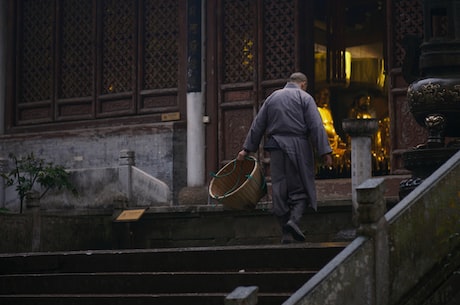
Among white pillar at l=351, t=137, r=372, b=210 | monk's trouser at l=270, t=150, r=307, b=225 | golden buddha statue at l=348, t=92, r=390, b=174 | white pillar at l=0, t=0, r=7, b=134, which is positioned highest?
white pillar at l=0, t=0, r=7, b=134

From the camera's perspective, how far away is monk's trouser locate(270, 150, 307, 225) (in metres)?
9.69

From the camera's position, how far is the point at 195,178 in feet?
52.9

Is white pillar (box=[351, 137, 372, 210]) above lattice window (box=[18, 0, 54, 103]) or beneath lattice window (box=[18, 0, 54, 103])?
beneath

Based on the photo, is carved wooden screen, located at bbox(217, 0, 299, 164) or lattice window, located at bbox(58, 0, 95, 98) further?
lattice window, located at bbox(58, 0, 95, 98)

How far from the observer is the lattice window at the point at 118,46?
57.2ft

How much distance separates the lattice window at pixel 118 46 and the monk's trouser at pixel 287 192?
7.94 metres

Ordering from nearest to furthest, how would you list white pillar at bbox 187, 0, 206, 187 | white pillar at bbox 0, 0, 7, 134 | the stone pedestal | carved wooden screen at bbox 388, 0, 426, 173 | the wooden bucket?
the stone pedestal → the wooden bucket → carved wooden screen at bbox 388, 0, 426, 173 → white pillar at bbox 187, 0, 206, 187 → white pillar at bbox 0, 0, 7, 134

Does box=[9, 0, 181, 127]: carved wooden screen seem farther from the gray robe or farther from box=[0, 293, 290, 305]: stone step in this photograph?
box=[0, 293, 290, 305]: stone step

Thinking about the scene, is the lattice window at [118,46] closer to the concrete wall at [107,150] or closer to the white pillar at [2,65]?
the concrete wall at [107,150]

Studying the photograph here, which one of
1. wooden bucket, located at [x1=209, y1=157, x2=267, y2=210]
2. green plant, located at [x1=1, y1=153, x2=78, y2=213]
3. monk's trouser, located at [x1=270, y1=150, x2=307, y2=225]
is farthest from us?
green plant, located at [x1=1, y1=153, x2=78, y2=213]


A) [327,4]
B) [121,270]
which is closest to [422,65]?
[121,270]

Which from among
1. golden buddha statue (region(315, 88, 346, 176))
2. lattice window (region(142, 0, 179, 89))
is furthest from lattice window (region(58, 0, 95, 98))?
golden buddha statue (region(315, 88, 346, 176))

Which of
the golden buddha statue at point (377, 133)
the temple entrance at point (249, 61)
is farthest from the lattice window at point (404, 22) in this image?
the golden buddha statue at point (377, 133)

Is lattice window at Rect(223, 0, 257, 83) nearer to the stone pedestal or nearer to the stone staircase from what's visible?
the stone pedestal
